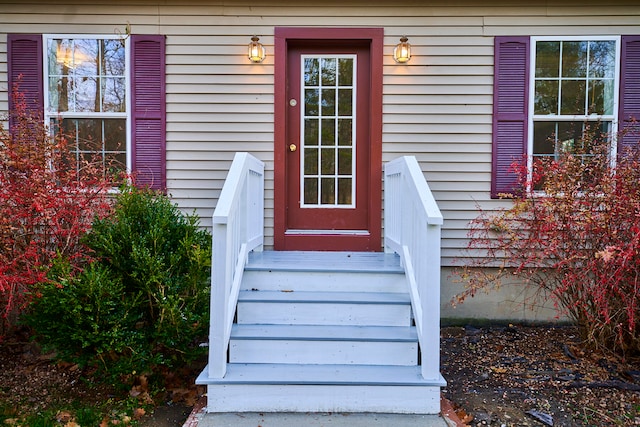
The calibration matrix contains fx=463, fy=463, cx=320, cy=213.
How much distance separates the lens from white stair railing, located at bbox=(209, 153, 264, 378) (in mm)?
2697

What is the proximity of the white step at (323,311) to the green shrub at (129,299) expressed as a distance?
339mm

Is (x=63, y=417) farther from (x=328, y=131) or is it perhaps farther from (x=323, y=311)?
(x=328, y=131)

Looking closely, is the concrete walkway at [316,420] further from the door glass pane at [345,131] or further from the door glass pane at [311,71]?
the door glass pane at [311,71]

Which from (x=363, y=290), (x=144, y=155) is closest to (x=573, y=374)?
(x=363, y=290)

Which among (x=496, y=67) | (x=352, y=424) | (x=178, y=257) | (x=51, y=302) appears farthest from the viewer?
(x=496, y=67)

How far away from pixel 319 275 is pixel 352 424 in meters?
1.16

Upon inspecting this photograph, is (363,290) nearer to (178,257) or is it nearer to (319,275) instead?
(319,275)

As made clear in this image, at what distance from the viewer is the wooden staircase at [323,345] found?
2.73 meters

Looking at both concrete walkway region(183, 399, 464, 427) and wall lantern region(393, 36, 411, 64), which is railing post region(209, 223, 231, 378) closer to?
concrete walkway region(183, 399, 464, 427)

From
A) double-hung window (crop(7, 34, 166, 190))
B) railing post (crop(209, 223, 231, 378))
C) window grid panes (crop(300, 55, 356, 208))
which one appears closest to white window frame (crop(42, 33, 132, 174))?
double-hung window (crop(7, 34, 166, 190))

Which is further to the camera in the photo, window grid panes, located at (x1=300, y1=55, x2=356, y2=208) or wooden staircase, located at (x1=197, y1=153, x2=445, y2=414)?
window grid panes, located at (x1=300, y1=55, x2=356, y2=208)

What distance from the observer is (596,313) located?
11.5 ft

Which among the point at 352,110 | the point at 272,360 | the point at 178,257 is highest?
the point at 352,110

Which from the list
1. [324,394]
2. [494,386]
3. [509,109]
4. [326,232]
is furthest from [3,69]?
[494,386]
